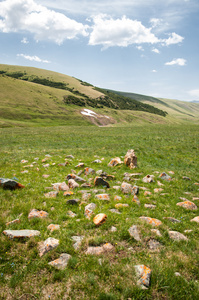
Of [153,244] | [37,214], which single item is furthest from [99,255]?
[37,214]

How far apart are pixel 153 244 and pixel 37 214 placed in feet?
14.5

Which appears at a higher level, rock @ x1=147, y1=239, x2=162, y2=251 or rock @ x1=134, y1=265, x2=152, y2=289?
rock @ x1=134, y1=265, x2=152, y2=289

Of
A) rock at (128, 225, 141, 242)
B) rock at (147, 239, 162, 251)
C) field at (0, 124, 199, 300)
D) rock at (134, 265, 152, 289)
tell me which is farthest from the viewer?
rock at (128, 225, 141, 242)

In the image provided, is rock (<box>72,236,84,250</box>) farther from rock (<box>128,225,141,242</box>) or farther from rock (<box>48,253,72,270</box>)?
rock (<box>128,225,141,242</box>)

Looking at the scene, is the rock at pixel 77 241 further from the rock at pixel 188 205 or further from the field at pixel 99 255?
the rock at pixel 188 205

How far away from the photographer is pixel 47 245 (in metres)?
4.78

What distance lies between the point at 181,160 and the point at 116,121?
94571mm

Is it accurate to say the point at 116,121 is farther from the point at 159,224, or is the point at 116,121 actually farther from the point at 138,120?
the point at 159,224

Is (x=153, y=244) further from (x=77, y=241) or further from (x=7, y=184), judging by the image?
(x=7, y=184)

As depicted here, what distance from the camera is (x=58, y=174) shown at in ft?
39.1

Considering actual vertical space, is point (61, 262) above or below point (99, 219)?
below

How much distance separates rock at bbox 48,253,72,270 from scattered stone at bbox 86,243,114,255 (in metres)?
0.61

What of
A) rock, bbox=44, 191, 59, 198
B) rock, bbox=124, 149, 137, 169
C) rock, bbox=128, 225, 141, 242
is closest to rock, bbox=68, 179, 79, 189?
rock, bbox=44, 191, 59, 198

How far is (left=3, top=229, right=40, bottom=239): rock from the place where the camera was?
4.98 meters
